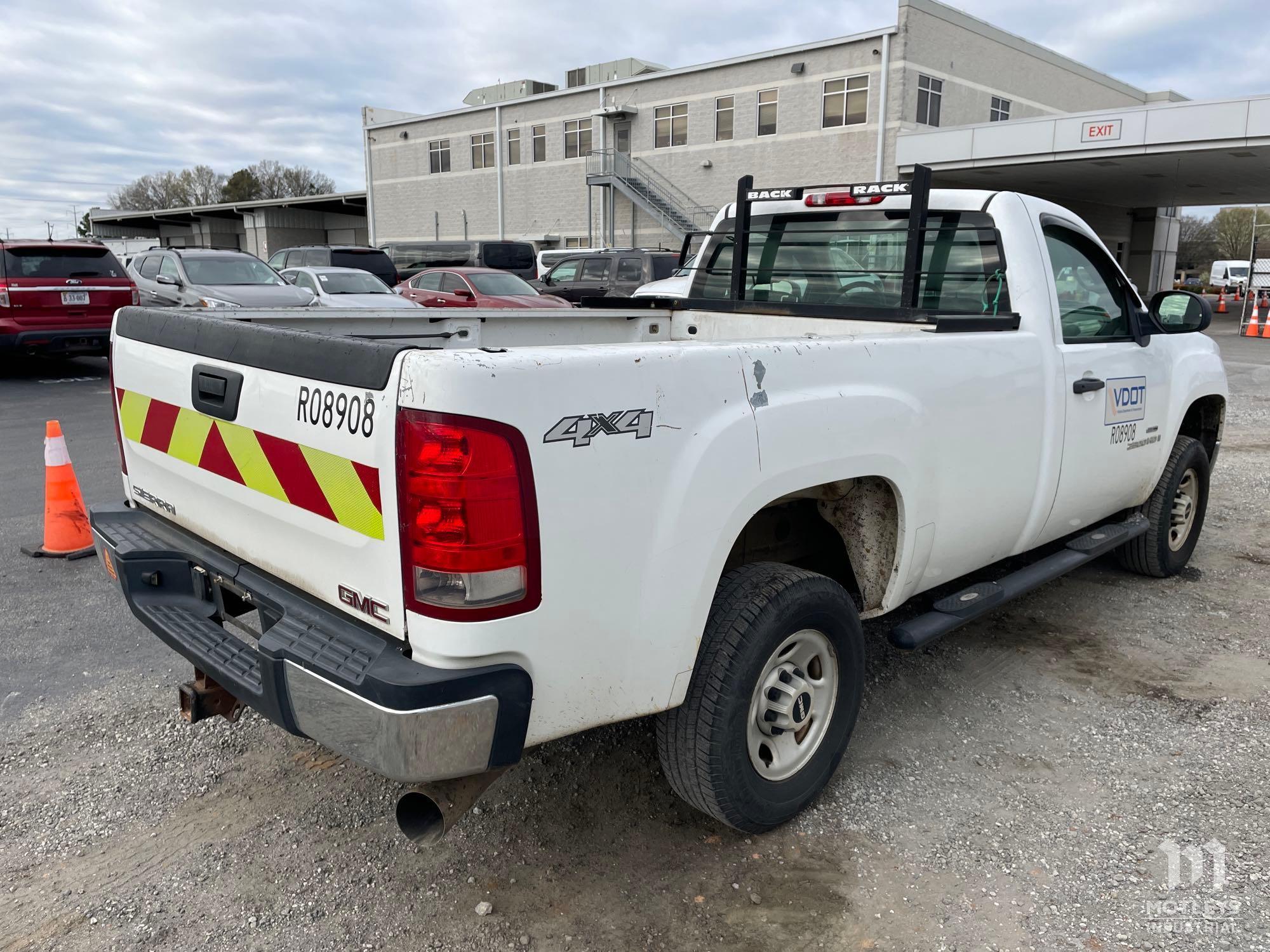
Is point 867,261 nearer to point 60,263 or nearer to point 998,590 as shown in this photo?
point 998,590

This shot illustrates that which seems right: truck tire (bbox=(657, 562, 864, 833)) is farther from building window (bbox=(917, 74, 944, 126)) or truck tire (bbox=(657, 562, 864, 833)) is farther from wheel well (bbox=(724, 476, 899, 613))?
building window (bbox=(917, 74, 944, 126))

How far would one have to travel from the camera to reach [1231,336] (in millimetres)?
25234

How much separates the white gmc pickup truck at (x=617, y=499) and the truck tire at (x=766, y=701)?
1 cm

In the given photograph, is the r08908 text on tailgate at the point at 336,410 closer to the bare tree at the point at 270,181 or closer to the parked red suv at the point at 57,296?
the parked red suv at the point at 57,296

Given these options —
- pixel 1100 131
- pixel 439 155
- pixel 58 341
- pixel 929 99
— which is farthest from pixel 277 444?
pixel 439 155

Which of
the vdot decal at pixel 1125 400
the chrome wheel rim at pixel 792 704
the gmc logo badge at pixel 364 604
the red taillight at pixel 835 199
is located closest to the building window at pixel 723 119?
the red taillight at pixel 835 199

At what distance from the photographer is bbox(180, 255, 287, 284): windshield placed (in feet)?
48.4

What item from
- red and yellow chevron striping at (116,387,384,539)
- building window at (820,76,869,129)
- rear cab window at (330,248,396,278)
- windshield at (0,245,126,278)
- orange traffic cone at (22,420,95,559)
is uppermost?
building window at (820,76,869,129)

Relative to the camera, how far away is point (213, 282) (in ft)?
48.2

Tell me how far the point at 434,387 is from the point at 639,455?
20.9 inches

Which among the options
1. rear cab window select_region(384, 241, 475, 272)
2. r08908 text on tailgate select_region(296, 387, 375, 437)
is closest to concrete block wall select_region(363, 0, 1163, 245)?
rear cab window select_region(384, 241, 475, 272)

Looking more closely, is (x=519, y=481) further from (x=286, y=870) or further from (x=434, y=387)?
(x=286, y=870)

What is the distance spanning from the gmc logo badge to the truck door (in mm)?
2894

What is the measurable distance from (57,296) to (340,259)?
34.9ft
